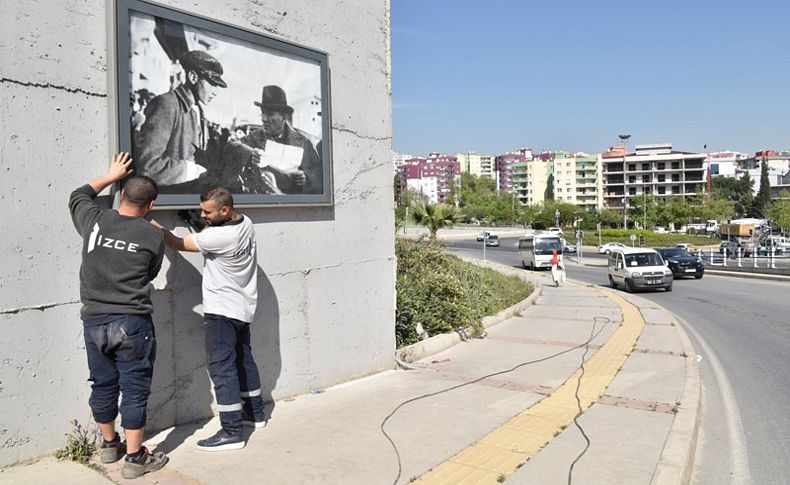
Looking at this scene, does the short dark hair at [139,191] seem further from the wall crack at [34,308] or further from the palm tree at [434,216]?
the palm tree at [434,216]

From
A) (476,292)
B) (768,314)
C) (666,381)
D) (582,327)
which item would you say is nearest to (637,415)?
(666,381)

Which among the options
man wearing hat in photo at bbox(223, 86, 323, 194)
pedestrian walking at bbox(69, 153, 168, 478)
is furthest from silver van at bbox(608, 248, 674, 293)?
pedestrian walking at bbox(69, 153, 168, 478)

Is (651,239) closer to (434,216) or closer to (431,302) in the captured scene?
(434,216)

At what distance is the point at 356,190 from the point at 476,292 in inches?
249

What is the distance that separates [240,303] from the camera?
458cm

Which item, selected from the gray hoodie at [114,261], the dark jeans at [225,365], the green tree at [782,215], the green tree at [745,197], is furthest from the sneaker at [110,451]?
the green tree at [745,197]

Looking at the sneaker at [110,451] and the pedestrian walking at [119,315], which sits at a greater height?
the pedestrian walking at [119,315]

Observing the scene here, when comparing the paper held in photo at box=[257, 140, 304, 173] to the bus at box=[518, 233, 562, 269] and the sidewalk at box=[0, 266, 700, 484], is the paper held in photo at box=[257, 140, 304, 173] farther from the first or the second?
the bus at box=[518, 233, 562, 269]

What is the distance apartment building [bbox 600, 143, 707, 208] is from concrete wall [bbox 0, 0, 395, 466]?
116 meters

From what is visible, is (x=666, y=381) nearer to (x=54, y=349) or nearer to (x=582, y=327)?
(x=582, y=327)

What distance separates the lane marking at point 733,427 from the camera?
4.85 meters

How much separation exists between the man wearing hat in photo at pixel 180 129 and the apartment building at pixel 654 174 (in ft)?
389

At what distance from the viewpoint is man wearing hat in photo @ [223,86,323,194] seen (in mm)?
5309

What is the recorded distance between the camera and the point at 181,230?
188 inches
